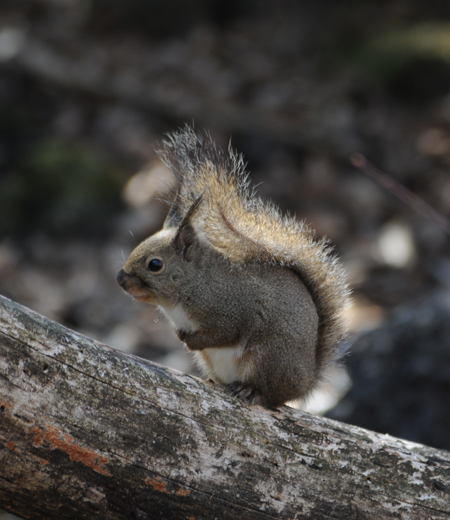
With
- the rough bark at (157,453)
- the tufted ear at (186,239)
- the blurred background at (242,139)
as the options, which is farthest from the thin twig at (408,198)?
the blurred background at (242,139)

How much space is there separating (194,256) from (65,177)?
3.27m

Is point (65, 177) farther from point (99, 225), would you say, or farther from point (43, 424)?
point (43, 424)

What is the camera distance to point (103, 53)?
261 inches

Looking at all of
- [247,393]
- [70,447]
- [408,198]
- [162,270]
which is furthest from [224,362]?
[408,198]

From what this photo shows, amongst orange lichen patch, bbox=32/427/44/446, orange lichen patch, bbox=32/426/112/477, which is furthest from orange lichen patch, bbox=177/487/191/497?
orange lichen patch, bbox=32/427/44/446

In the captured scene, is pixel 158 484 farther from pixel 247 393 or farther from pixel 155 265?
pixel 155 265

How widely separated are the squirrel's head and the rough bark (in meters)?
0.45

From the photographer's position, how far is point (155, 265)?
2.29 metres

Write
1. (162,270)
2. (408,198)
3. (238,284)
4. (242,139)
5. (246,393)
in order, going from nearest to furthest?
(408,198) → (246,393) → (238,284) → (162,270) → (242,139)

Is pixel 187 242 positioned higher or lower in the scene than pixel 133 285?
higher

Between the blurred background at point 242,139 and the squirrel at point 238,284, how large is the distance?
2.90 feet

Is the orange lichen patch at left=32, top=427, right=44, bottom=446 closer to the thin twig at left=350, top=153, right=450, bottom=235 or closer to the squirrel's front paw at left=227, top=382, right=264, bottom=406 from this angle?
the squirrel's front paw at left=227, top=382, right=264, bottom=406

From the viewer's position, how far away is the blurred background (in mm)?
4102

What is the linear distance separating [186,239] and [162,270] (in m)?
0.15
